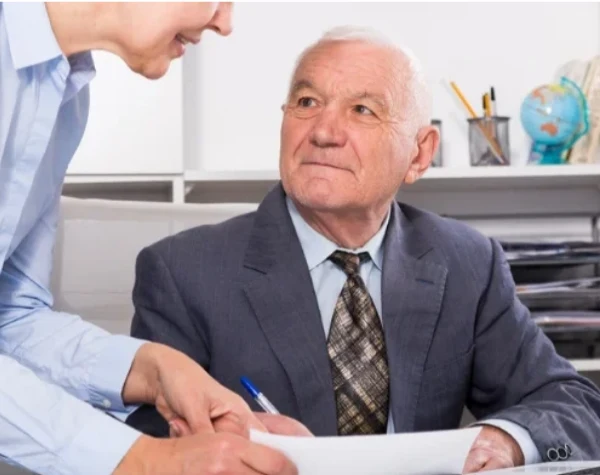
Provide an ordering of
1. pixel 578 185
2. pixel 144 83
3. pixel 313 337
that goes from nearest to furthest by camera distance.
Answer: pixel 313 337 → pixel 144 83 → pixel 578 185

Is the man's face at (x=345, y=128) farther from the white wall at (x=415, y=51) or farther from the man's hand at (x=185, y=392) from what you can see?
the white wall at (x=415, y=51)

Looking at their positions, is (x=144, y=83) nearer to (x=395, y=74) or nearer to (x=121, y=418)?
(x=395, y=74)

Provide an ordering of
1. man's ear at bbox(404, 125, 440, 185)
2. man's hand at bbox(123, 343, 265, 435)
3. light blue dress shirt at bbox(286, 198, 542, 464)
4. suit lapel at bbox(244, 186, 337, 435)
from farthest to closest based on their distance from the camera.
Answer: man's ear at bbox(404, 125, 440, 185) → light blue dress shirt at bbox(286, 198, 542, 464) → suit lapel at bbox(244, 186, 337, 435) → man's hand at bbox(123, 343, 265, 435)

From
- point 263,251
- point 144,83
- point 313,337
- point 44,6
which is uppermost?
point 44,6

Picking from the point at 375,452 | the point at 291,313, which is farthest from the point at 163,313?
the point at 375,452

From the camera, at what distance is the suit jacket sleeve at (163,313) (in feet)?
5.22

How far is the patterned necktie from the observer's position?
62.4 inches

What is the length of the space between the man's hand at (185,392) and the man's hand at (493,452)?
357 millimetres

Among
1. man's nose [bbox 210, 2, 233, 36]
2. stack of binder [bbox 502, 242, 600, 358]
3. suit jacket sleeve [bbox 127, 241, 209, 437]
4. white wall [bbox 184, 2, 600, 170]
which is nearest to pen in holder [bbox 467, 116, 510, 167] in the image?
white wall [bbox 184, 2, 600, 170]

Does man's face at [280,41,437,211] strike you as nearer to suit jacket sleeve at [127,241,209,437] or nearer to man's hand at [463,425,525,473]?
suit jacket sleeve at [127,241,209,437]

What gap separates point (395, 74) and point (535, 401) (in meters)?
0.59

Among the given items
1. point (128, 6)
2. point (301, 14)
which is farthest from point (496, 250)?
point (301, 14)

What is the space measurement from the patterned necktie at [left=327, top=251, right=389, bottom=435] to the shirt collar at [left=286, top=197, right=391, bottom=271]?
0.06 m

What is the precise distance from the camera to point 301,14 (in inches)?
111
